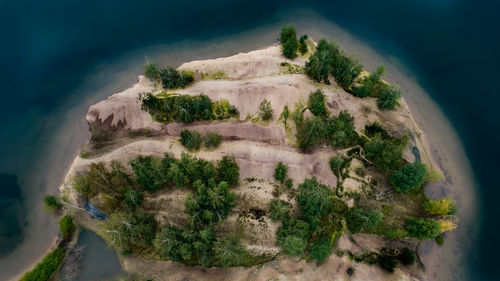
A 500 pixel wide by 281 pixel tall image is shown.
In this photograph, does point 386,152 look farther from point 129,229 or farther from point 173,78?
point 129,229

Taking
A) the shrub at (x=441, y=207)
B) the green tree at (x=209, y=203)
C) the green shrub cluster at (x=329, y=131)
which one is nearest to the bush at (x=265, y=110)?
the green shrub cluster at (x=329, y=131)

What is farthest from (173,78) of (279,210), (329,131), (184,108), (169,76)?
(279,210)

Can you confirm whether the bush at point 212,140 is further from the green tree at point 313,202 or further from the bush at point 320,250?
the bush at point 320,250

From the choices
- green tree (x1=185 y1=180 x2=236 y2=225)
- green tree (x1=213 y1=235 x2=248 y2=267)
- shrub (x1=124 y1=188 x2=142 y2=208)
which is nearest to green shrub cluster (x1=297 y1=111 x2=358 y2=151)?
green tree (x1=185 y1=180 x2=236 y2=225)

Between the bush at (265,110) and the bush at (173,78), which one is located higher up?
the bush at (173,78)

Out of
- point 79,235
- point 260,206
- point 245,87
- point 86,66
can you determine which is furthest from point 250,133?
point 86,66

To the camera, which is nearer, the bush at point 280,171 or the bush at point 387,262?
the bush at point 387,262
